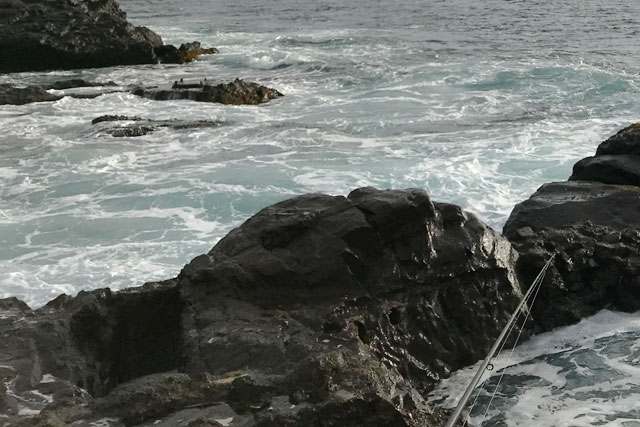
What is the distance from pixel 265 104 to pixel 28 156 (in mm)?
6553

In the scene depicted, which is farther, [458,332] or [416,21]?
[416,21]

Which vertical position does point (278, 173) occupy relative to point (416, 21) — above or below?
below

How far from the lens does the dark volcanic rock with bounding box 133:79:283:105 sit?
65.0ft

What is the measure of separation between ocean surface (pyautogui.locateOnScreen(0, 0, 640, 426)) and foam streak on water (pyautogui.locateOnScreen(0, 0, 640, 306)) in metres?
0.05

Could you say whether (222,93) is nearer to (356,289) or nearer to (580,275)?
(580,275)

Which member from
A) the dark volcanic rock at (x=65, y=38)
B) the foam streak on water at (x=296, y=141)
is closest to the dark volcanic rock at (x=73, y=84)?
the foam streak on water at (x=296, y=141)

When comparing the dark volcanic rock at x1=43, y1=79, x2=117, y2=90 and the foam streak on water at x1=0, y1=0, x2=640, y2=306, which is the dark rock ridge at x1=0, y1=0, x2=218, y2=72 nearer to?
the foam streak on water at x1=0, y1=0, x2=640, y2=306

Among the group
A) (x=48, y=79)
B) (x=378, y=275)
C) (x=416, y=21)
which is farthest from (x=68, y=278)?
(x=416, y=21)

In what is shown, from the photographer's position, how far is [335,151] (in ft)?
48.5

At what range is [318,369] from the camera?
4945mm

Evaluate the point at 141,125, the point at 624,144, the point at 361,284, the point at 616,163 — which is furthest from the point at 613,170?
the point at 141,125

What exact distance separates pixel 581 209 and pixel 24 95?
1546cm

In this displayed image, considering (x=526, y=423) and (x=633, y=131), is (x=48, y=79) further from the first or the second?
(x=526, y=423)

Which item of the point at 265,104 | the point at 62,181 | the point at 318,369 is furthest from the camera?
the point at 265,104
